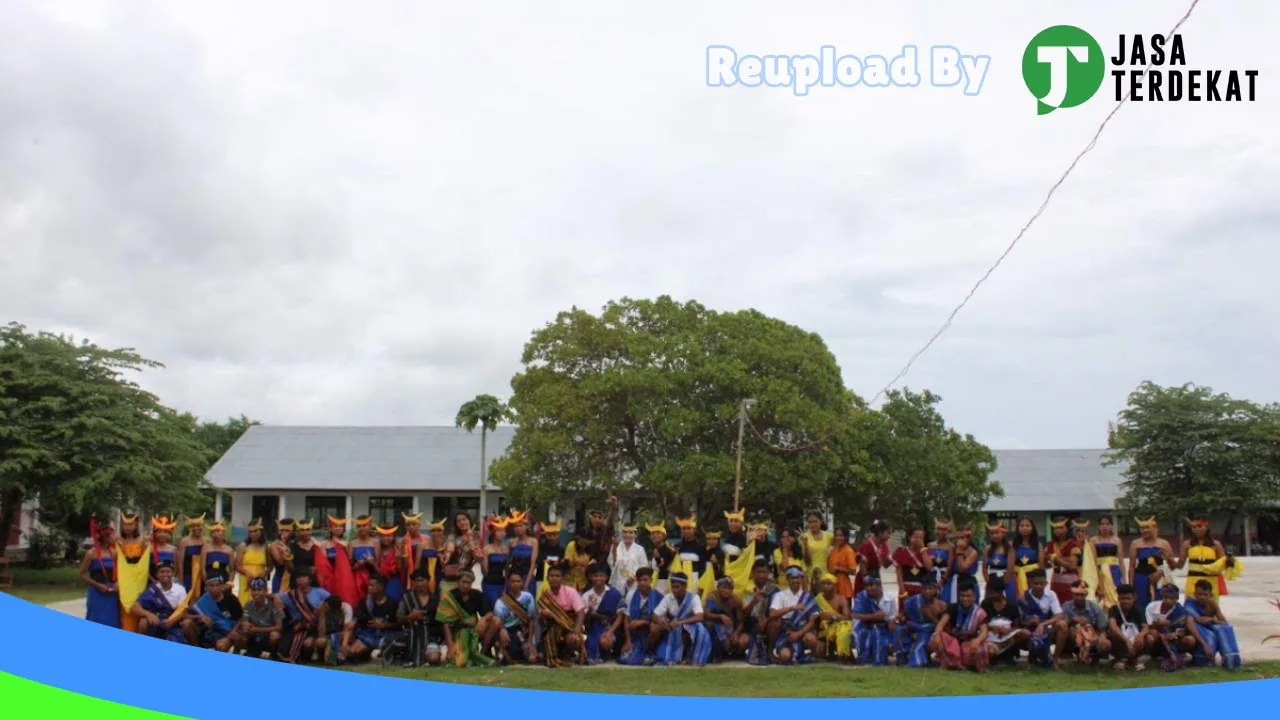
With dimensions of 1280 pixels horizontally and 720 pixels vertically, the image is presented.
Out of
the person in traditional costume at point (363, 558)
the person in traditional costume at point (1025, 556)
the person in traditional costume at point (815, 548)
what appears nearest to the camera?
the person in traditional costume at point (1025, 556)

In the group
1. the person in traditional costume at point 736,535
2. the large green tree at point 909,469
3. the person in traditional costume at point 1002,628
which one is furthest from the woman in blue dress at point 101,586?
the large green tree at point 909,469

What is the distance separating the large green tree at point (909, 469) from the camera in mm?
24359

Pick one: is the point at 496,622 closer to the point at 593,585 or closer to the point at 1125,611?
the point at 593,585

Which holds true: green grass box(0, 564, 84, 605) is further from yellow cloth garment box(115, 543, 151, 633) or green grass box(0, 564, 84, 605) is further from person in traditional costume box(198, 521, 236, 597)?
person in traditional costume box(198, 521, 236, 597)

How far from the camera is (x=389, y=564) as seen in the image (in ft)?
32.1

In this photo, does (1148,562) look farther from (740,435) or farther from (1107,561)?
(740,435)

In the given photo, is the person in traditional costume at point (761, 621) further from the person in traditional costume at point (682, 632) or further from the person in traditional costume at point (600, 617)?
the person in traditional costume at point (600, 617)

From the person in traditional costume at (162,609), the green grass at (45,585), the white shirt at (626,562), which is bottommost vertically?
the green grass at (45,585)

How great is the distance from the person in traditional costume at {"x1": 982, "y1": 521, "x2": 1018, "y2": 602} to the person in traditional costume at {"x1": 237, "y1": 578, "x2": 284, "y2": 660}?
599cm

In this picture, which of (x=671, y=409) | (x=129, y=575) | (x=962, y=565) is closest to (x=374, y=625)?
(x=129, y=575)

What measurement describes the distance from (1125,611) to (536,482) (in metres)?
15.9

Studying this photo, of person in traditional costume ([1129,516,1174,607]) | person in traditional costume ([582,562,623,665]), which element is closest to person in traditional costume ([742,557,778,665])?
person in traditional costume ([582,562,623,665])

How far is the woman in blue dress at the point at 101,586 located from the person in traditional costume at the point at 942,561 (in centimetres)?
707

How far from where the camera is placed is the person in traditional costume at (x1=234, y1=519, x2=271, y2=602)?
32.3ft
